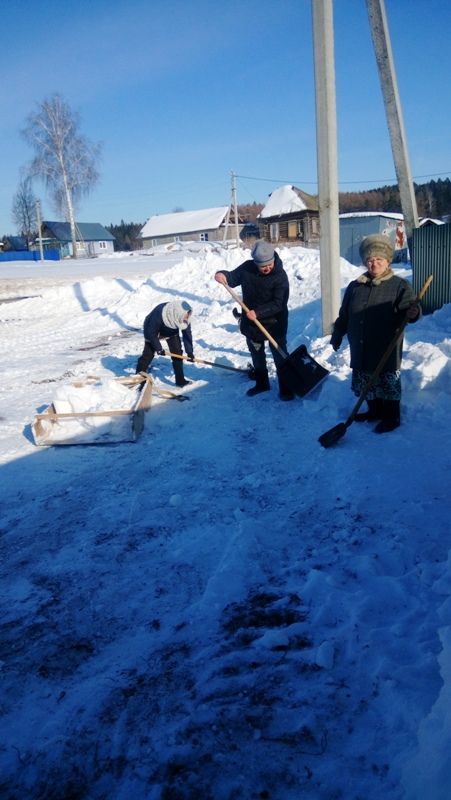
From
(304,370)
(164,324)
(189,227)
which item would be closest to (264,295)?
(304,370)

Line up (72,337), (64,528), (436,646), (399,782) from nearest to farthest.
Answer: (399,782)
(436,646)
(64,528)
(72,337)

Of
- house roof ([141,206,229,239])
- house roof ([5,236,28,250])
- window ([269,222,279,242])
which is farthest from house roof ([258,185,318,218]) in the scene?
house roof ([5,236,28,250])

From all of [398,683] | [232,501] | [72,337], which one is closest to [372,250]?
[232,501]

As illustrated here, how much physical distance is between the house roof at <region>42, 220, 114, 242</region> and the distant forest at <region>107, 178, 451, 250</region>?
A: 4.81 metres

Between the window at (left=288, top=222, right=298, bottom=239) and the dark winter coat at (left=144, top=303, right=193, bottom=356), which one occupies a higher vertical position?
the window at (left=288, top=222, right=298, bottom=239)

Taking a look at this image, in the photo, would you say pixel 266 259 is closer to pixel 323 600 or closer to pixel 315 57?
pixel 315 57

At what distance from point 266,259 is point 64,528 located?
3582 mm

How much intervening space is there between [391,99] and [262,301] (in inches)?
150

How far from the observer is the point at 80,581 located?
9.45ft

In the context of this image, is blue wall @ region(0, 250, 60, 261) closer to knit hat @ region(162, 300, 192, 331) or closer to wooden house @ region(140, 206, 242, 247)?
wooden house @ region(140, 206, 242, 247)

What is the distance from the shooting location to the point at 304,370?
551cm

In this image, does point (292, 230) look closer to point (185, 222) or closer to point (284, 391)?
point (185, 222)

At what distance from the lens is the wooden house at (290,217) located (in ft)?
122

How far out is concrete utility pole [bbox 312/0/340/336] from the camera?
20.1 ft
